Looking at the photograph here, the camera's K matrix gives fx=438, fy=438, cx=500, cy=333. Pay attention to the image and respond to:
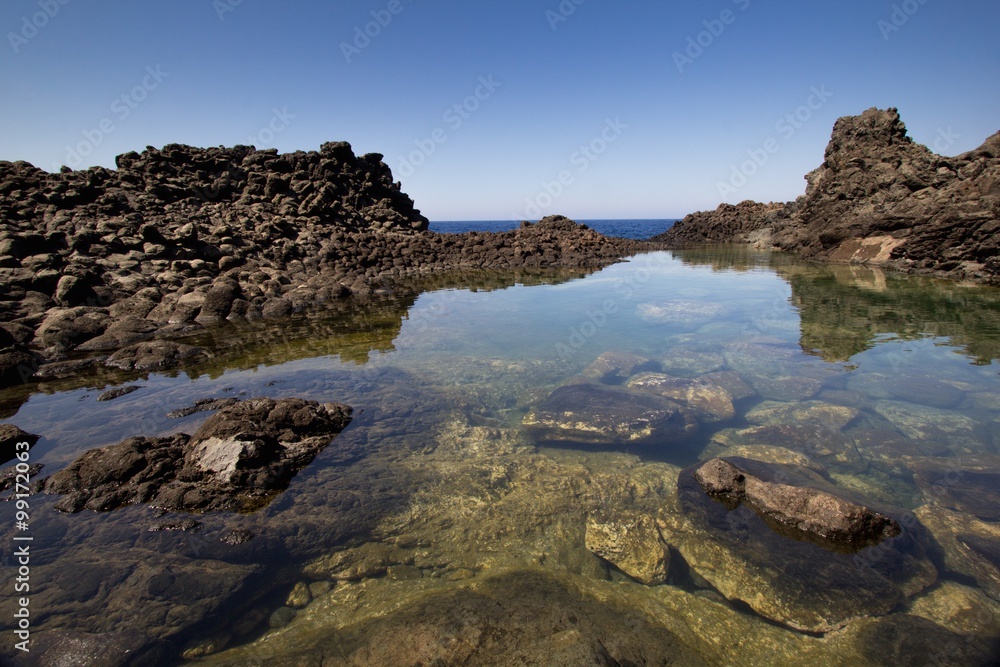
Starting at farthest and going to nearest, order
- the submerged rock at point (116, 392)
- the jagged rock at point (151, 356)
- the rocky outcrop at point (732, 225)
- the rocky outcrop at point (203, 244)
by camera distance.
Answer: the rocky outcrop at point (732, 225)
the rocky outcrop at point (203, 244)
the jagged rock at point (151, 356)
the submerged rock at point (116, 392)

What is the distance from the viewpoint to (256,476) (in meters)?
6.58

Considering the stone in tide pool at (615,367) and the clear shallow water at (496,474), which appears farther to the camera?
the stone in tide pool at (615,367)

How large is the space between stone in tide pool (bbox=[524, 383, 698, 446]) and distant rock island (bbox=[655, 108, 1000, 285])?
24.1 m

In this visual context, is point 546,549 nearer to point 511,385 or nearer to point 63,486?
point 511,385

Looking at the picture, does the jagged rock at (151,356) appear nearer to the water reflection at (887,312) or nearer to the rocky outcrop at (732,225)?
the water reflection at (887,312)

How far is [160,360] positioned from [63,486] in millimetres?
7814

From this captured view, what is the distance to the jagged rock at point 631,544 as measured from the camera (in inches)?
199

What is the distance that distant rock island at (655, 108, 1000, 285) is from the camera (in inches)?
927

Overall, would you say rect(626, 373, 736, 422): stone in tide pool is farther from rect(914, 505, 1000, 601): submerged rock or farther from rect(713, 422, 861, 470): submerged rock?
rect(914, 505, 1000, 601): submerged rock

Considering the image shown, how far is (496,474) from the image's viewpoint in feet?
23.3

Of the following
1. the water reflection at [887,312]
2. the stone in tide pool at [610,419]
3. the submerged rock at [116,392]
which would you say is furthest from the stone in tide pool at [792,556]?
the submerged rock at [116,392]

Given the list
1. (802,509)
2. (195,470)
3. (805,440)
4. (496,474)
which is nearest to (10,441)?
(195,470)

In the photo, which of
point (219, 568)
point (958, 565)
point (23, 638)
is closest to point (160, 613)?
point (219, 568)

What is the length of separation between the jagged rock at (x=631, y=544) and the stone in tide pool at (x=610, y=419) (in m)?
2.11
